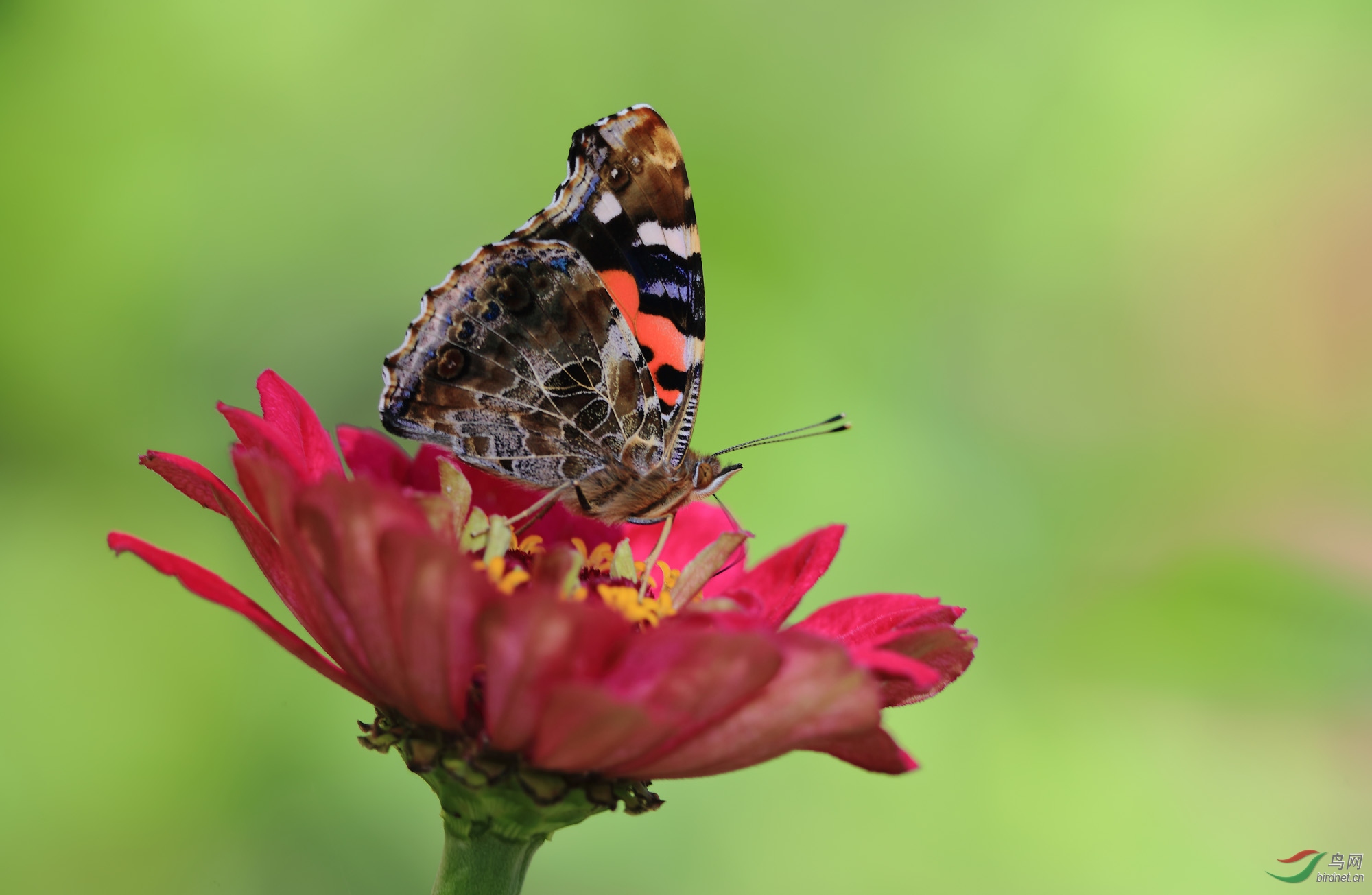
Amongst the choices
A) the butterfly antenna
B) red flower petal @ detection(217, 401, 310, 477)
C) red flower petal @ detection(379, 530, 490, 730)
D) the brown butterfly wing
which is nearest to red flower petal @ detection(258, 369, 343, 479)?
red flower petal @ detection(217, 401, 310, 477)

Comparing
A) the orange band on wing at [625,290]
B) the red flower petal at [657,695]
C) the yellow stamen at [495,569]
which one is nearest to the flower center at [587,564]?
the yellow stamen at [495,569]

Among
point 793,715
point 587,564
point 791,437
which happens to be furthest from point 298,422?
point 791,437

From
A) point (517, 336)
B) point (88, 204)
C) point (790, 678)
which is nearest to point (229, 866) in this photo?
point (517, 336)

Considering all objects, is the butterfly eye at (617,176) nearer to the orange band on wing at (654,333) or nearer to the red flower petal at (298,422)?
the orange band on wing at (654,333)

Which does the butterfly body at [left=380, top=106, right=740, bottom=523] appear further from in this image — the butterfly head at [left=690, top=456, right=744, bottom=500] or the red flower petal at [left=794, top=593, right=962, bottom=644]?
the red flower petal at [left=794, top=593, right=962, bottom=644]

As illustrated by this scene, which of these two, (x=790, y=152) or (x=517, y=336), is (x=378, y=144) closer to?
(x=790, y=152)
